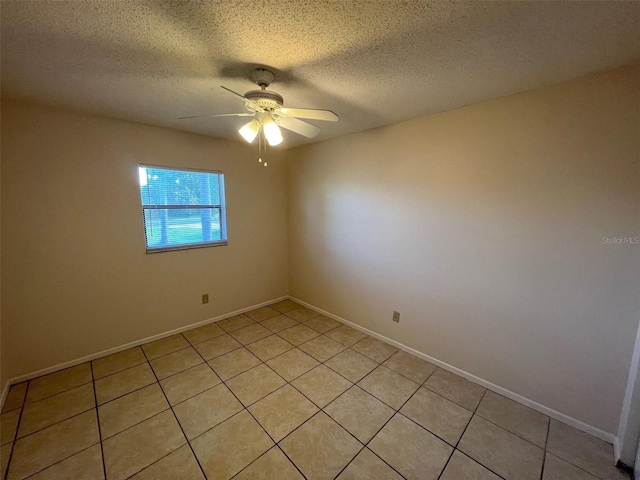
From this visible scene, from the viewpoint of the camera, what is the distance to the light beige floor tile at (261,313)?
333cm

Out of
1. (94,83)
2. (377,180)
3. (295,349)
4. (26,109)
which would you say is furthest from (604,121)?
(26,109)

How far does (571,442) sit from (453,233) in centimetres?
154

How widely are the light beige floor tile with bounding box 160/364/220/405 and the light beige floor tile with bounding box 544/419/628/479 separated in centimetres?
244

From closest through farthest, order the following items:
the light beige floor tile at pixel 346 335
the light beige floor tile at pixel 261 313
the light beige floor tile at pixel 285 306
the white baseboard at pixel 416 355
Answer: the white baseboard at pixel 416 355 → the light beige floor tile at pixel 346 335 → the light beige floor tile at pixel 261 313 → the light beige floor tile at pixel 285 306

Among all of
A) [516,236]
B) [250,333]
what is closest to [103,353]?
[250,333]

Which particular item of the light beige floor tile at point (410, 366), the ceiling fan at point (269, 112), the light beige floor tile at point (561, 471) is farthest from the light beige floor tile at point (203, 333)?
the light beige floor tile at point (561, 471)

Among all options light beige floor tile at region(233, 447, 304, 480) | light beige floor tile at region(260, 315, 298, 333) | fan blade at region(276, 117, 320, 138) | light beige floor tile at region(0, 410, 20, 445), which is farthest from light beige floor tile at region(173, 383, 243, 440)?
fan blade at region(276, 117, 320, 138)

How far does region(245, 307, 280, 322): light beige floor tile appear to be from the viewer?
3.33 m

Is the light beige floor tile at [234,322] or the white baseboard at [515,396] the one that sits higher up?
the white baseboard at [515,396]

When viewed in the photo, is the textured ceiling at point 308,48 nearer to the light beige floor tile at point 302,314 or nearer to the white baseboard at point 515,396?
the white baseboard at point 515,396

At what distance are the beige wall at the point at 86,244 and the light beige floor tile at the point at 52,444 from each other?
77cm

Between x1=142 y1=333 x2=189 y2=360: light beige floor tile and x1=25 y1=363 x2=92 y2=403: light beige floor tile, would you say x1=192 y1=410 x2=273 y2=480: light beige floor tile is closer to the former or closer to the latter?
x1=142 y1=333 x2=189 y2=360: light beige floor tile

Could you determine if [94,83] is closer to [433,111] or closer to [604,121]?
[433,111]

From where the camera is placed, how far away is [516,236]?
1.88 metres
